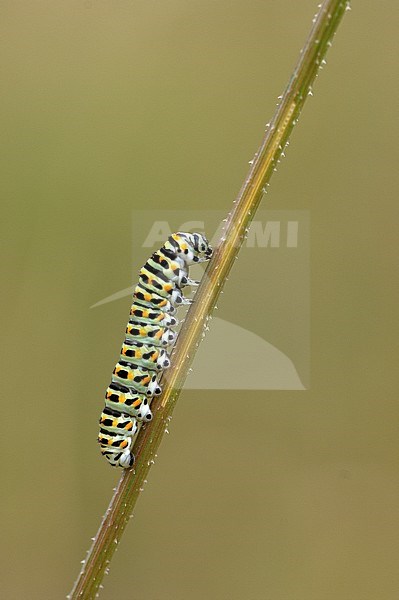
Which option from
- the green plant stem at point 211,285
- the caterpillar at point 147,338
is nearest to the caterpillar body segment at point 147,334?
the caterpillar at point 147,338

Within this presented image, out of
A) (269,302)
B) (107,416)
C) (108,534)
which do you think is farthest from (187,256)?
(269,302)

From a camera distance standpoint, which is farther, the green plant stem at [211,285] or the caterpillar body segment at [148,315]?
the caterpillar body segment at [148,315]

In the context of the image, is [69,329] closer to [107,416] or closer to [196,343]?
[107,416]

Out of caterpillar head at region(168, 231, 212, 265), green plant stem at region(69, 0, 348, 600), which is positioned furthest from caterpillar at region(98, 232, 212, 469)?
green plant stem at region(69, 0, 348, 600)

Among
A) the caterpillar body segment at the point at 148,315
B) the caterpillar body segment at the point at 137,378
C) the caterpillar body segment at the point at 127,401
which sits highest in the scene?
the caterpillar body segment at the point at 148,315

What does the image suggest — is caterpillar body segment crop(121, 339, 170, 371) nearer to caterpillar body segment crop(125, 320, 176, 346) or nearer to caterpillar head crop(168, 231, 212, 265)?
caterpillar body segment crop(125, 320, 176, 346)

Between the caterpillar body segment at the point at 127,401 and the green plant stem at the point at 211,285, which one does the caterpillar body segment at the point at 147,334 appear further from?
the green plant stem at the point at 211,285

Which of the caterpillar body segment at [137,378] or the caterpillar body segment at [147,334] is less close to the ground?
the caterpillar body segment at [147,334]

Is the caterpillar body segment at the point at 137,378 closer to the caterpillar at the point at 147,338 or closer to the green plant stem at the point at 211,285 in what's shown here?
the caterpillar at the point at 147,338
